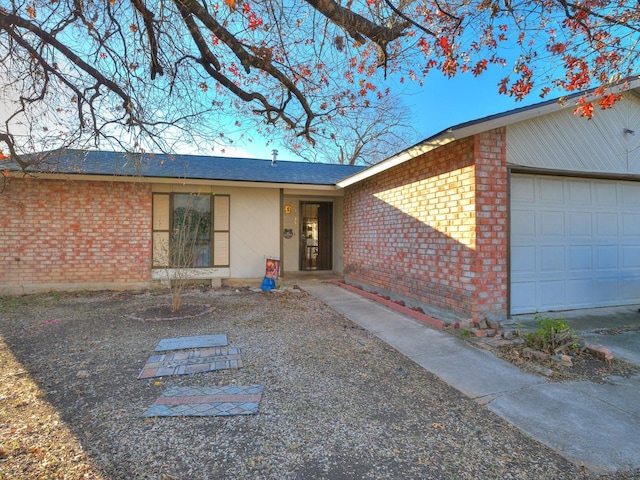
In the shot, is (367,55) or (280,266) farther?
(280,266)

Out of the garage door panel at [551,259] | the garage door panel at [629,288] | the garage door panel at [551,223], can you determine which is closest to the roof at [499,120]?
the garage door panel at [551,223]

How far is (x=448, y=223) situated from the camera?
211 inches

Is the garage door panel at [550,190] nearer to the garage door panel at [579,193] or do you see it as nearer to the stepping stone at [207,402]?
the garage door panel at [579,193]

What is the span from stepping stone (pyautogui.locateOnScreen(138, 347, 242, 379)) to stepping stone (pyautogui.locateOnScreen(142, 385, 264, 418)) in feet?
1.41

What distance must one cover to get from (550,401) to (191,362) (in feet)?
11.7

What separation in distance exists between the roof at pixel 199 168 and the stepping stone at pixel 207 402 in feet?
→ 14.0

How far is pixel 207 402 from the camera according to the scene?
114 inches

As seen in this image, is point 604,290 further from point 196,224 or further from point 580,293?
point 196,224

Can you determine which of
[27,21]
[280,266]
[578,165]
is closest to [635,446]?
→ [578,165]

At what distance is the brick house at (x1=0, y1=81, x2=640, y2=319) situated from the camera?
498 centimetres

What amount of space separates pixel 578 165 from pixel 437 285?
3.07 metres

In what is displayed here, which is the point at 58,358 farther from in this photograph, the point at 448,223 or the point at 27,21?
the point at 448,223

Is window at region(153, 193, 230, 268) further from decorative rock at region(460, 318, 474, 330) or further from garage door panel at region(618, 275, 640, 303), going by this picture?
garage door panel at region(618, 275, 640, 303)

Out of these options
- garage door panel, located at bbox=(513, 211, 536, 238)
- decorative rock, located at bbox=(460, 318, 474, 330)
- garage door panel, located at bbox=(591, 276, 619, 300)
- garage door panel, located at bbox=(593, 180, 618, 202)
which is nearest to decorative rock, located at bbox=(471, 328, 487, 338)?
decorative rock, located at bbox=(460, 318, 474, 330)
